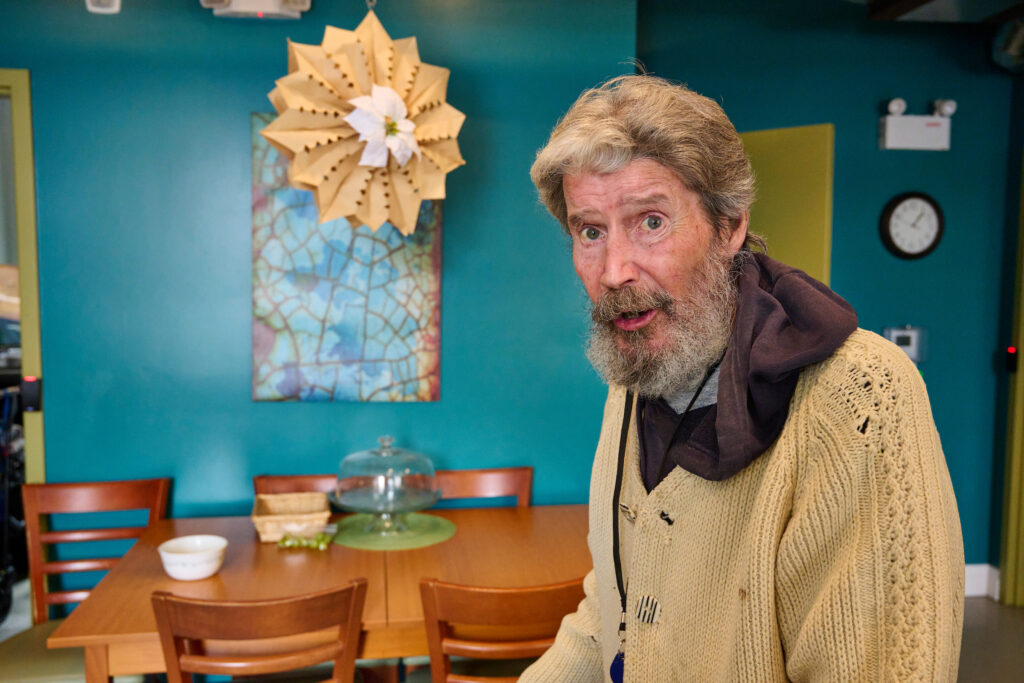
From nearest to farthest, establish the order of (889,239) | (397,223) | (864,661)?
(864,661) → (397,223) → (889,239)

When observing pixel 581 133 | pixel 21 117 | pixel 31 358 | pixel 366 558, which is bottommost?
pixel 366 558

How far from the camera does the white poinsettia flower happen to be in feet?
7.61

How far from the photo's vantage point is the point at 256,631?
149cm

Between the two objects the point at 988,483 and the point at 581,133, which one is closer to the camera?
A: the point at 581,133

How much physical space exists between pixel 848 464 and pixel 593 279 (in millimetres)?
411

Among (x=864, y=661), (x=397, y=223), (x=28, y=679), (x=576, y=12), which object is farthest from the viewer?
(x=576, y=12)

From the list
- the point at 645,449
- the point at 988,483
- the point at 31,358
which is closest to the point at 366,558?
the point at 645,449

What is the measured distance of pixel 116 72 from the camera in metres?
2.70

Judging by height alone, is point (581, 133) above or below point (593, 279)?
above

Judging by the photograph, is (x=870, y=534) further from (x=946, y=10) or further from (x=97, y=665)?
(x=946, y=10)

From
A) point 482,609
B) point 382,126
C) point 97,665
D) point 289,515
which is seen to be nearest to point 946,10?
point 382,126

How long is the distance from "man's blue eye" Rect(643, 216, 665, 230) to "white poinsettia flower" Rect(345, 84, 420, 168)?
158cm

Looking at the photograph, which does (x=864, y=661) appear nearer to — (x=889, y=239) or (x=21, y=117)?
(x=21, y=117)

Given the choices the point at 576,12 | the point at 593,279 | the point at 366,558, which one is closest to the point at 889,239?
the point at 576,12
